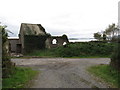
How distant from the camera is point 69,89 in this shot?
8.31 meters

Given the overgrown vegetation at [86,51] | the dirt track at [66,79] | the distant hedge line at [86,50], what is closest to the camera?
the dirt track at [66,79]

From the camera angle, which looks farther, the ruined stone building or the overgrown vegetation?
the ruined stone building

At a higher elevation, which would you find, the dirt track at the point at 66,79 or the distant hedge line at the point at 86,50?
the distant hedge line at the point at 86,50

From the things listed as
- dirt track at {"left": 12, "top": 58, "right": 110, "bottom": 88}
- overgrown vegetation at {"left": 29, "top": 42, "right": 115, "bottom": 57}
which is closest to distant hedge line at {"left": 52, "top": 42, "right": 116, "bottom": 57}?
overgrown vegetation at {"left": 29, "top": 42, "right": 115, "bottom": 57}

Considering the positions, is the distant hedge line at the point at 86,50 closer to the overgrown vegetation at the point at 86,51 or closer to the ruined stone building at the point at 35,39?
the overgrown vegetation at the point at 86,51

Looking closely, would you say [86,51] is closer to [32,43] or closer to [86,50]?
[86,50]

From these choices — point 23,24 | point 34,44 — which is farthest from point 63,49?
point 23,24

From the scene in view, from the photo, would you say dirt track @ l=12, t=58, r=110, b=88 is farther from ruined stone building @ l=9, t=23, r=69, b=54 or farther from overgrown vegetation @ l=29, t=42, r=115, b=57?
ruined stone building @ l=9, t=23, r=69, b=54

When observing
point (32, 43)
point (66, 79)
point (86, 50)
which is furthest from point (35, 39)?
point (66, 79)

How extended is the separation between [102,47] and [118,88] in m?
23.0

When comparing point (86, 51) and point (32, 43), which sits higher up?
point (32, 43)

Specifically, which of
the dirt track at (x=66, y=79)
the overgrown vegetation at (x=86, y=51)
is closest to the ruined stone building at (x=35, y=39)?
the overgrown vegetation at (x=86, y=51)

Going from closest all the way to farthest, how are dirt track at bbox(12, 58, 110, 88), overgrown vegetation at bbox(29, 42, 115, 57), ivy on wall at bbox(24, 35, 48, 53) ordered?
dirt track at bbox(12, 58, 110, 88) → overgrown vegetation at bbox(29, 42, 115, 57) → ivy on wall at bbox(24, 35, 48, 53)

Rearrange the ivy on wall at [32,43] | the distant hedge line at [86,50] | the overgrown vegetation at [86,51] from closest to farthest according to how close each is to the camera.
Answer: the overgrown vegetation at [86,51]
the distant hedge line at [86,50]
the ivy on wall at [32,43]
